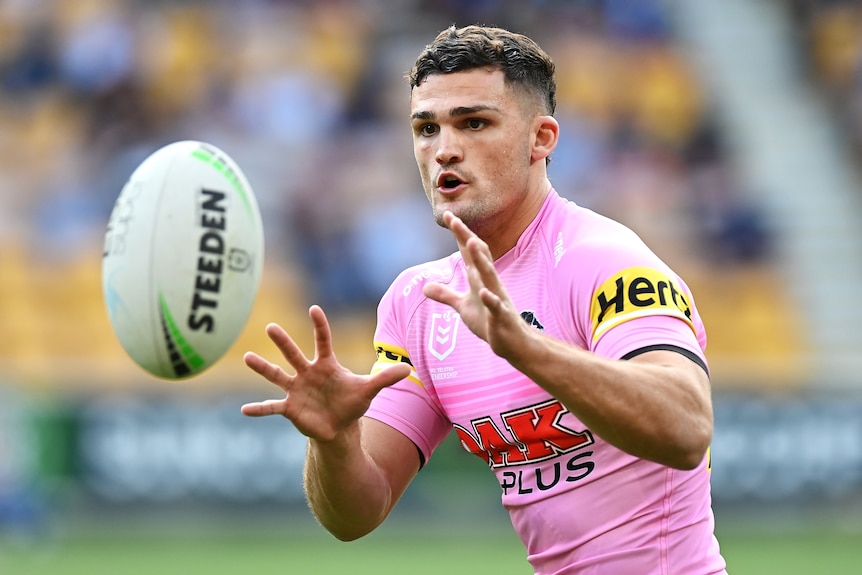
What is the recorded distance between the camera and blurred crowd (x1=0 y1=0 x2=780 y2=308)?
1496cm

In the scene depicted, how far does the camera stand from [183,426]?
12992 mm

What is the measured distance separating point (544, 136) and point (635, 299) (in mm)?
965

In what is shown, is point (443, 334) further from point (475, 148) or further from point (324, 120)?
point (324, 120)

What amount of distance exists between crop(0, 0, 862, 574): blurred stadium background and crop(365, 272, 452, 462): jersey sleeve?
6.42 m

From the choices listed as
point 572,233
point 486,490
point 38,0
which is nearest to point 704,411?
point 572,233

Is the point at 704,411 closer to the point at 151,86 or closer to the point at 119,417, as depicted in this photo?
the point at 119,417

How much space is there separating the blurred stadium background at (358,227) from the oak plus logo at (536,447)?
6801mm

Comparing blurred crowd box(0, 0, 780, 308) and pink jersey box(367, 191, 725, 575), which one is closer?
pink jersey box(367, 191, 725, 575)

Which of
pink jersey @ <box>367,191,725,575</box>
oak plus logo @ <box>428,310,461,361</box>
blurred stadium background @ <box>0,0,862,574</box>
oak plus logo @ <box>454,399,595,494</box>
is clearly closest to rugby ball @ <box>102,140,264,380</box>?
oak plus logo @ <box>428,310,461,361</box>

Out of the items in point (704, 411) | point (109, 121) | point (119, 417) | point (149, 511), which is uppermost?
point (109, 121)

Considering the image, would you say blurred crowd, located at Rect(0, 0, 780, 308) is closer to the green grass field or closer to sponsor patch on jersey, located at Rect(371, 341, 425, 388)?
the green grass field

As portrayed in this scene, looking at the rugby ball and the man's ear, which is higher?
the man's ear

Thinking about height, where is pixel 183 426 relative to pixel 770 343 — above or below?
below

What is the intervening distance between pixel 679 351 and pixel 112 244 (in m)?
2.01
